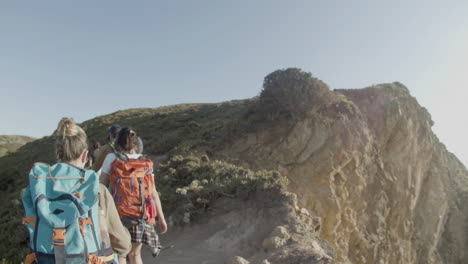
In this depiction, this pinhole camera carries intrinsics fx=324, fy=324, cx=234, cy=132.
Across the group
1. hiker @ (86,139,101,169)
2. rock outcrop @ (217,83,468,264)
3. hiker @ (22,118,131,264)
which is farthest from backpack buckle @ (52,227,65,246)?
rock outcrop @ (217,83,468,264)

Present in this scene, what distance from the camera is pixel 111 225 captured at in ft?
7.93

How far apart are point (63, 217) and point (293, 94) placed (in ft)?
41.8

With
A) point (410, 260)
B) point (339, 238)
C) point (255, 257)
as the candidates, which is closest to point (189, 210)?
point (255, 257)

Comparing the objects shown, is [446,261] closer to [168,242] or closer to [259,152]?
[259,152]

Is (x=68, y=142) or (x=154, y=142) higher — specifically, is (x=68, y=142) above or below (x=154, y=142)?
above

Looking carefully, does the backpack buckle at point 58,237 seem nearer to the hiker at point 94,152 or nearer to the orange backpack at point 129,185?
the orange backpack at point 129,185

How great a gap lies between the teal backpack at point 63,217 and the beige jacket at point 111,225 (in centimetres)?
6

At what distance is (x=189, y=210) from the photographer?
296 inches

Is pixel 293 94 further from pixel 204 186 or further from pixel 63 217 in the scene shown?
pixel 63 217

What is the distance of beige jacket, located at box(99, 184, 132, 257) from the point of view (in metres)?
2.30

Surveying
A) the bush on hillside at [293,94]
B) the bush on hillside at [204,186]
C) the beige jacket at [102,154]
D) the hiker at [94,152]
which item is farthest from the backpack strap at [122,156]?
the bush on hillside at [293,94]

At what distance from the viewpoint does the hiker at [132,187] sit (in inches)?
141

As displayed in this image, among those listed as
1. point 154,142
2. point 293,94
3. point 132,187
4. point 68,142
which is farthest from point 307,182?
point 68,142

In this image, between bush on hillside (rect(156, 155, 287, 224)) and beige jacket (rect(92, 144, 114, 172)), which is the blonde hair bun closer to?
beige jacket (rect(92, 144, 114, 172))
